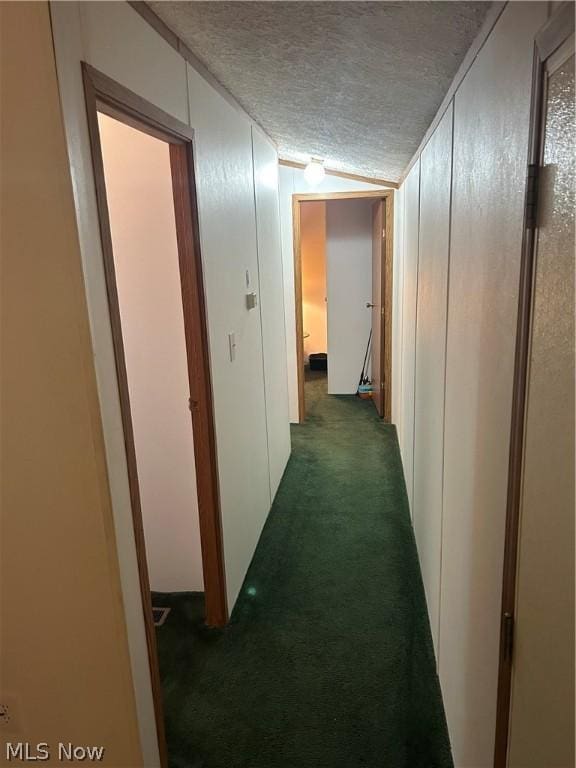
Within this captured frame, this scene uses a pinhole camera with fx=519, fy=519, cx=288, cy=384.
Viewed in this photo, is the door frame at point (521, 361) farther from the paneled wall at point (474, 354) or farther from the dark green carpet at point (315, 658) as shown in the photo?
the dark green carpet at point (315, 658)

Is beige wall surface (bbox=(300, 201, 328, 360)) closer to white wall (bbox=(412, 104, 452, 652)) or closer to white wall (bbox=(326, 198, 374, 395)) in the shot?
white wall (bbox=(326, 198, 374, 395))

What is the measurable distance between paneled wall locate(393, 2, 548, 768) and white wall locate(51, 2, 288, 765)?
2.94 ft

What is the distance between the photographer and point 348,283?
18.2ft

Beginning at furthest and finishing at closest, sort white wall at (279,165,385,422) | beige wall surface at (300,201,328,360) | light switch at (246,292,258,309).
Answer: beige wall surface at (300,201,328,360) → white wall at (279,165,385,422) → light switch at (246,292,258,309)

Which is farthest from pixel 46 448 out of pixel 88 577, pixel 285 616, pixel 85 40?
pixel 285 616

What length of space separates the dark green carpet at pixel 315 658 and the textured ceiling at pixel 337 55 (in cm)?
213

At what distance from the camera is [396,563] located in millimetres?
2725

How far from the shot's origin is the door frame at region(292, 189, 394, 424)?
14.7 feet

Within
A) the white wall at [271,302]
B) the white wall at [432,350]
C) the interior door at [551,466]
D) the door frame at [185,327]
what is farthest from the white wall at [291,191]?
the interior door at [551,466]

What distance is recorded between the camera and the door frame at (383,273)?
14.7ft

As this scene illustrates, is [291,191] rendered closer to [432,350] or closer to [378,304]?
[378,304]

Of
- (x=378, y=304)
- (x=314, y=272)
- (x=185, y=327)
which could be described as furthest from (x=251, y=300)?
(x=314, y=272)

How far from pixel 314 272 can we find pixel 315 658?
A: 5495mm

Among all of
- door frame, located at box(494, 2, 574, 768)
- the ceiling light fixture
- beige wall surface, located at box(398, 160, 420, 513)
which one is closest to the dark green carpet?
beige wall surface, located at box(398, 160, 420, 513)
